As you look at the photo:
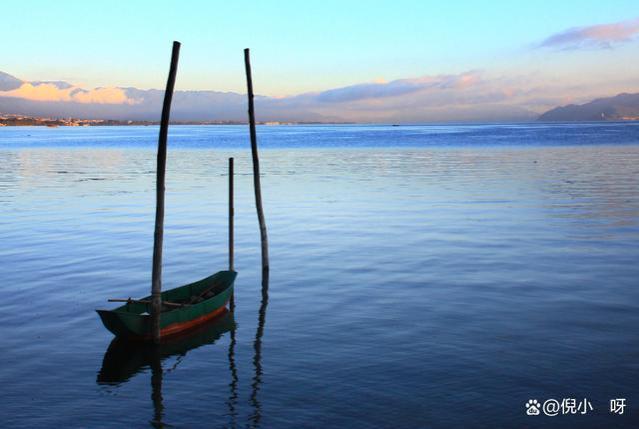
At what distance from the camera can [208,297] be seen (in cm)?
1933

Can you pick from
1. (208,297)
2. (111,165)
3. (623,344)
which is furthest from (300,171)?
(623,344)

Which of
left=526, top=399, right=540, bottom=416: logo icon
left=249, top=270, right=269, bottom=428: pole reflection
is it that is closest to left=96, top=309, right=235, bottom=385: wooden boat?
left=249, top=270, right=269, bottom=428: pole reflection

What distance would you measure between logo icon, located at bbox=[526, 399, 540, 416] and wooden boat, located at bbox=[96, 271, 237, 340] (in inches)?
356

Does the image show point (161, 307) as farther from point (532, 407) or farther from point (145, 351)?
point (532, 407)

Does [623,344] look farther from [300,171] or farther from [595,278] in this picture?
[300,171]

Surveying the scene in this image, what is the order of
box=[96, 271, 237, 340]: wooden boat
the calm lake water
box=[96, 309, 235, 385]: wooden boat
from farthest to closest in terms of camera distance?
box=[96, 271, 237, 340]: wooden boat
box=[96, 309, 235, 385]: wooden boat
the calm lake water

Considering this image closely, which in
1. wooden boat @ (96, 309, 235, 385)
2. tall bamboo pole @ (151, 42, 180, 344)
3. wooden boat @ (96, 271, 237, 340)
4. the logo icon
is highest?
tall bamboo pole @ (151, 42, 180, 344)

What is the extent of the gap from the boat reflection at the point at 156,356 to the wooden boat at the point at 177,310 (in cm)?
26

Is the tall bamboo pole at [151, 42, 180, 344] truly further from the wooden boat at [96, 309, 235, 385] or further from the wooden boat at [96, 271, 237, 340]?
the wooden boat at [96, 309, 235, 385]

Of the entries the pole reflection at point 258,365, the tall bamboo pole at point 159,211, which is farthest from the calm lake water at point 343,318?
the tall bamboo pole at point 159,211

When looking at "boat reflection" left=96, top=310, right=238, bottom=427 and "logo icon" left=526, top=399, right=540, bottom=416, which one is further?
"boat reflection" left=96, top=310, right=238, bottom=427

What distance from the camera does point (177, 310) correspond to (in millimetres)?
17062

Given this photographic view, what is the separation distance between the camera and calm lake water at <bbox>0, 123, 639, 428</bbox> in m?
12.8

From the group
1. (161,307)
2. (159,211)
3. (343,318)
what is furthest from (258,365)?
(159,211)
